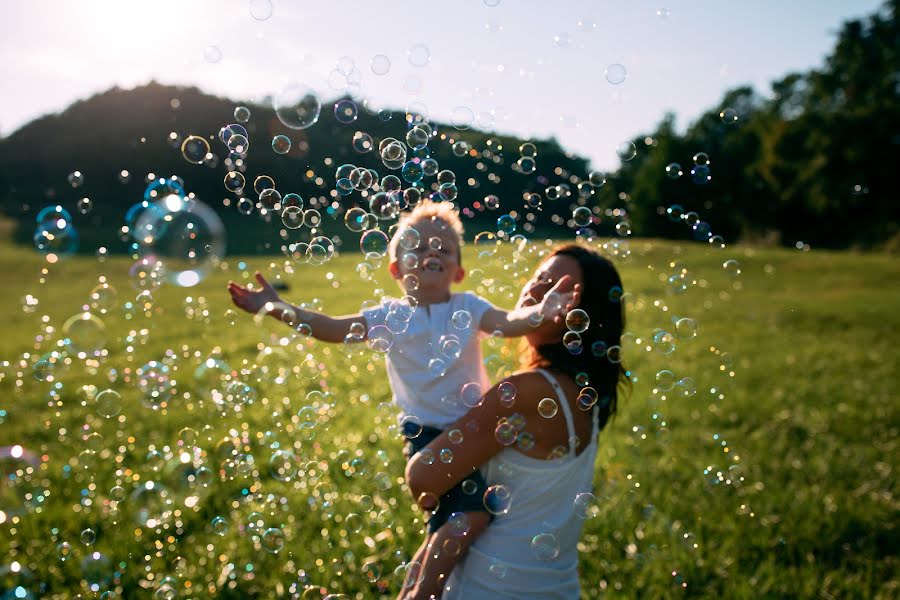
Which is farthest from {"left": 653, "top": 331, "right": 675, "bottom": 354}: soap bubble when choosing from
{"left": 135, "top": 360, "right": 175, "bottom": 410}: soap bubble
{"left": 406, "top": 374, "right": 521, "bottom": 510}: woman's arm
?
{"left": 135, "top": 360, "right": 175, "bottom": 410}: soap bubble

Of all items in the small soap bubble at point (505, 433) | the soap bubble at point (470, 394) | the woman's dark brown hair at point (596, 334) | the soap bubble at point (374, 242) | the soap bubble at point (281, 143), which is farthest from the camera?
the soap bubble at point (281, 143)

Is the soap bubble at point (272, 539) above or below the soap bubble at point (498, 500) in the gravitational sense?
below

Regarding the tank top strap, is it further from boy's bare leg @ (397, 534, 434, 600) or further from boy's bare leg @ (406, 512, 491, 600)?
boy's bare leg @ (397, 534, 434, 600)

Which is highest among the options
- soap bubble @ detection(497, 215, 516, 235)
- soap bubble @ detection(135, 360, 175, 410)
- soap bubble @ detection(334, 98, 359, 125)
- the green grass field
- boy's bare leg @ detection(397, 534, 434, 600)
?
soap bubble @ detection(334, 98, 359, 125)

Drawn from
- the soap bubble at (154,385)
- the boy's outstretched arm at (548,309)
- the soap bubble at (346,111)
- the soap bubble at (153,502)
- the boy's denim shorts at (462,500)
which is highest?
the soap bubble at (346,111)

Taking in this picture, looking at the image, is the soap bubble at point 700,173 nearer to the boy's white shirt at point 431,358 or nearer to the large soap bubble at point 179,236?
the boy's white shirt at point 431,358

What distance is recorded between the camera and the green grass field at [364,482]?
3734 millimetres

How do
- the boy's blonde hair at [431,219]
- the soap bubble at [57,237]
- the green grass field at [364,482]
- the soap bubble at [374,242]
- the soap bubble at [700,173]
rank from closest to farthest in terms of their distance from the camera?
the boy's blonde hair at [431,219], the soap bubble at [700,173], the soap bubble at [374,242], the green grass field at [364,482], the soap bubble at [57,237]

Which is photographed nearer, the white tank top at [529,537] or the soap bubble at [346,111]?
the white tank top at [529,537]

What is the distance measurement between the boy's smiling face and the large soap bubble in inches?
54.0

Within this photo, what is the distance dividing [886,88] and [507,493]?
1817 inches

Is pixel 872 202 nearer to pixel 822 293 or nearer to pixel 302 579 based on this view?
pixel 822 293

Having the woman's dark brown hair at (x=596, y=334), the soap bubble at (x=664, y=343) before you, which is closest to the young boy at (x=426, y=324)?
the woman's dark brown hair at (x=596, y=334)

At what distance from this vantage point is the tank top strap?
238cm
